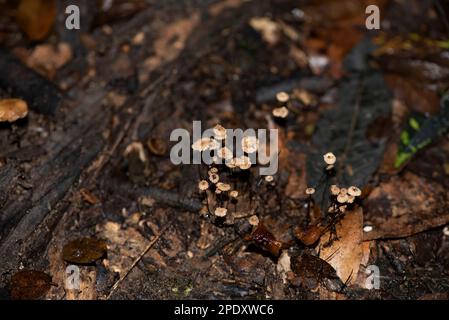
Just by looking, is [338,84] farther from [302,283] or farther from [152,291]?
[152,291]

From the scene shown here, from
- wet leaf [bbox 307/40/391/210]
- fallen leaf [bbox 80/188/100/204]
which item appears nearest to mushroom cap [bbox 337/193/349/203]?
wet leaf [bbox 307/40/391/210]

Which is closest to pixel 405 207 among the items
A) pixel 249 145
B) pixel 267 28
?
pixel 249 145

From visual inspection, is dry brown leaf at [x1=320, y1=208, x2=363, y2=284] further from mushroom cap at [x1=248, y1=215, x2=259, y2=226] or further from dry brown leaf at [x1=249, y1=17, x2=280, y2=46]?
dry brown leaf at [x1=249, y1=17, x2=280, y2=46]

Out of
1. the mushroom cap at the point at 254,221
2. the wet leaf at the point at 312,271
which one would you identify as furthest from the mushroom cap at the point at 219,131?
the wet leaf at the point at 312,271

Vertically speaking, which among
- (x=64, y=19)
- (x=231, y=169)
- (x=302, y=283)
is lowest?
(x=302, y=283)

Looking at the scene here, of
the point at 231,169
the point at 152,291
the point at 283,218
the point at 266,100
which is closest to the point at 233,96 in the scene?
the point at 266,100
